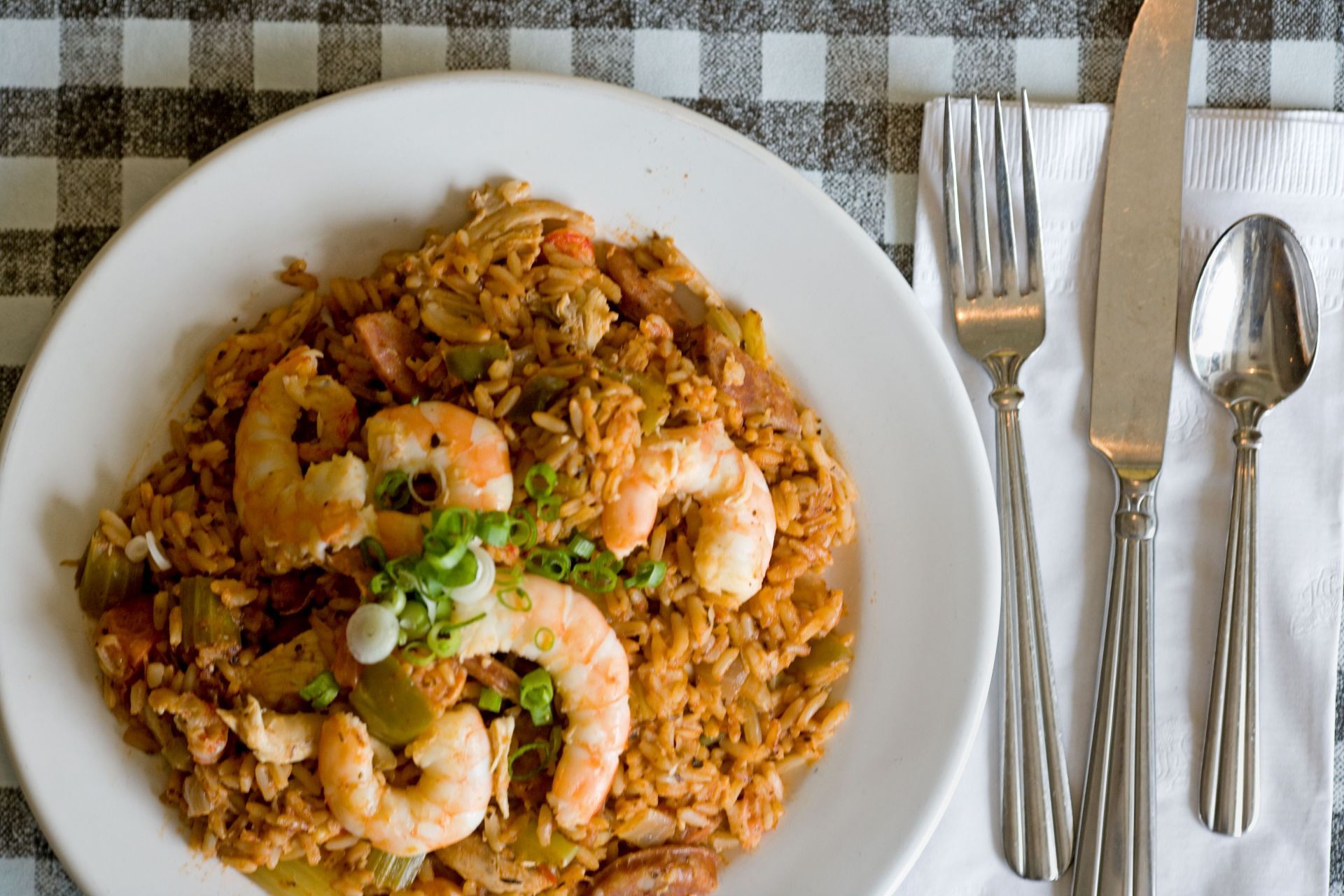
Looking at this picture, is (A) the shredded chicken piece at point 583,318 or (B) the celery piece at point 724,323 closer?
(A) the shredded chicken piece at point 583,318

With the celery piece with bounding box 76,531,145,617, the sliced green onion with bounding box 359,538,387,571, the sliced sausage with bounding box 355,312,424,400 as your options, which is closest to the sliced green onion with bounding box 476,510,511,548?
the sliced green onion with bounding box 359,538,387,571

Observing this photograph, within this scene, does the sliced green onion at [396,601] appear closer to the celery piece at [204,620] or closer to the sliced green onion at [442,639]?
the sliced green onion at [442,639]

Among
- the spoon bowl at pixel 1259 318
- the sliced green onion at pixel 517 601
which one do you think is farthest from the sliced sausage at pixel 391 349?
the spoon bowl at pixel 1259 318

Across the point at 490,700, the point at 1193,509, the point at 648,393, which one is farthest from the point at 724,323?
the point at 1193,509

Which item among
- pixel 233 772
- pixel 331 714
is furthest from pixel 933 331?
pixel 233 772

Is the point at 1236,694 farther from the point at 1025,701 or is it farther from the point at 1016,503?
the point at 1016,503

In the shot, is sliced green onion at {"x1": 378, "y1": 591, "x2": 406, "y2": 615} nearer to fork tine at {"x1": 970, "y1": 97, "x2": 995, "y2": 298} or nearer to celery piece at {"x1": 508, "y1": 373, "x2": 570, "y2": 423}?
celery piece at {"x1": 508, "y1": 373, "x2": 570, "y2": 423}
